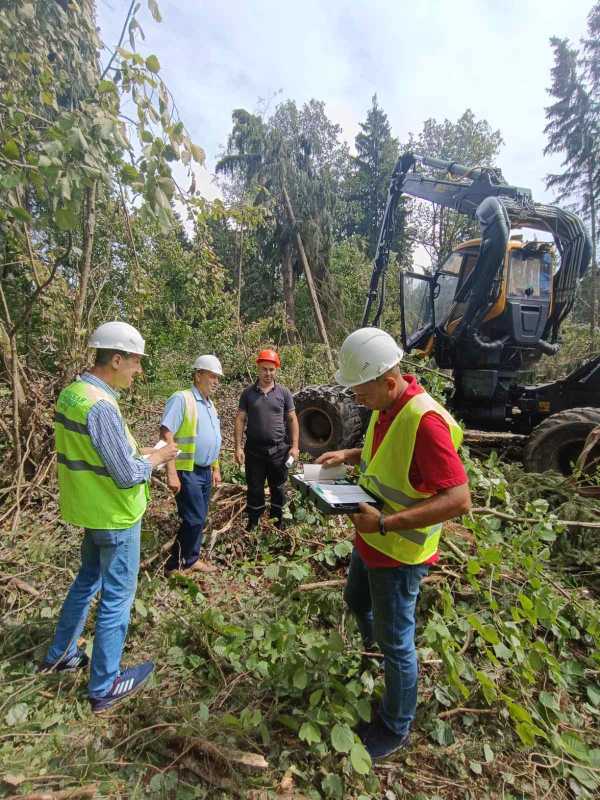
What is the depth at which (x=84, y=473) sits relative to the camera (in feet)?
6.90

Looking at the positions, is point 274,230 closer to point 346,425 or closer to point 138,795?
point 346,425

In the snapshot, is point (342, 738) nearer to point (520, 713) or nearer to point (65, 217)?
point (520, 713)

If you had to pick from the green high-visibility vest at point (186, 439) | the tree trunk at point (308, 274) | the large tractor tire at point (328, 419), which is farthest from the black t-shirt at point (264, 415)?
the tree trunk at point (308, 274)

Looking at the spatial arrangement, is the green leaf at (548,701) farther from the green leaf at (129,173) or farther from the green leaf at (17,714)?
the green leaf at (129,173)

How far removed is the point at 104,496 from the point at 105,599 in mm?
533

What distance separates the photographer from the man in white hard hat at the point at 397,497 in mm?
1654

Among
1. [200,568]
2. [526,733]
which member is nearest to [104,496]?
[200,568]

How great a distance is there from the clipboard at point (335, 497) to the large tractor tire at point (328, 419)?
321cm

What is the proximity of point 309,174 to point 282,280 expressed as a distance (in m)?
4.02

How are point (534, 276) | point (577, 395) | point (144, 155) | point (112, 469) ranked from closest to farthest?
point (144, 155), point (112, 469), point (577, 395), point (534, 276)

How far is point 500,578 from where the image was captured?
2887mm

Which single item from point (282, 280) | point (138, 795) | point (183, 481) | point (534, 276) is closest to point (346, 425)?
point (183, 481)

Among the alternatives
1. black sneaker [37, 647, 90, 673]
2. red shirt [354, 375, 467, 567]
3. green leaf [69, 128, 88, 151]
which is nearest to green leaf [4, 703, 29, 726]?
black sneaker [37, 647, 90, 673]

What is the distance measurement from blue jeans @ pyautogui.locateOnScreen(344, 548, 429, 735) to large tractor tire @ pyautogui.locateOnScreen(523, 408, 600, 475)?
3167 mm
